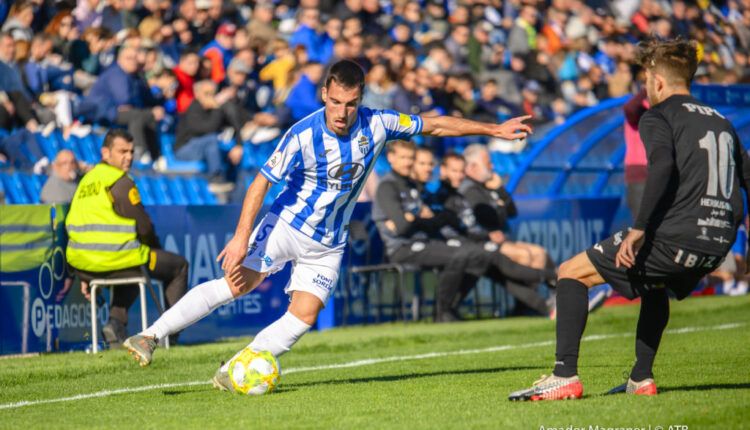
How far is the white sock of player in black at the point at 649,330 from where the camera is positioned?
7.20 meters

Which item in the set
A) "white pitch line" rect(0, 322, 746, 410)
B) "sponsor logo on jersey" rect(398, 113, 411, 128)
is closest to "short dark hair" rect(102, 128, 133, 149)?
"white pitch line" rect(0, 322, 746, 410)

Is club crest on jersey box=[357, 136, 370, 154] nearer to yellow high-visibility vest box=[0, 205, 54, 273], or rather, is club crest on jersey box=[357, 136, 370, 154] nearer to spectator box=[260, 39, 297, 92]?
yellow high-visibility vest box=[0, 205, 54, 273]

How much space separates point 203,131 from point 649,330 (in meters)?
10.0

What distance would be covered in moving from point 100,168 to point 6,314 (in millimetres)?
1593

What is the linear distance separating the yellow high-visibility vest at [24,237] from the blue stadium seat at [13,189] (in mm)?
2219

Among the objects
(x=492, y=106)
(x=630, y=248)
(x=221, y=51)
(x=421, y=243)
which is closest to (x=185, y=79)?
(x=221, y=51)

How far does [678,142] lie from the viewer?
6715 mm

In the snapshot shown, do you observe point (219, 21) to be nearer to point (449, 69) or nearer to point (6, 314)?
point (449, 69)

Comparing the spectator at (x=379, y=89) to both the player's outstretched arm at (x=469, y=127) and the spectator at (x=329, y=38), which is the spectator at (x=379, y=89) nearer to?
the spectator at (x=329, y=38)

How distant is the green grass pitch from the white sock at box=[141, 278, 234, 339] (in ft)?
1.50

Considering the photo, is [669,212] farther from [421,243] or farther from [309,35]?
[309,35]

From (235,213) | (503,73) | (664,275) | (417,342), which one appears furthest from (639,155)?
(503,73)

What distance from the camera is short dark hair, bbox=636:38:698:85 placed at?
692cm

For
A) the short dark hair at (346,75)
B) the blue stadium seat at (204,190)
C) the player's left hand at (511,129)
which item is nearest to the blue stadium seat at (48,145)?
the blue stadium seat at (204,190)
